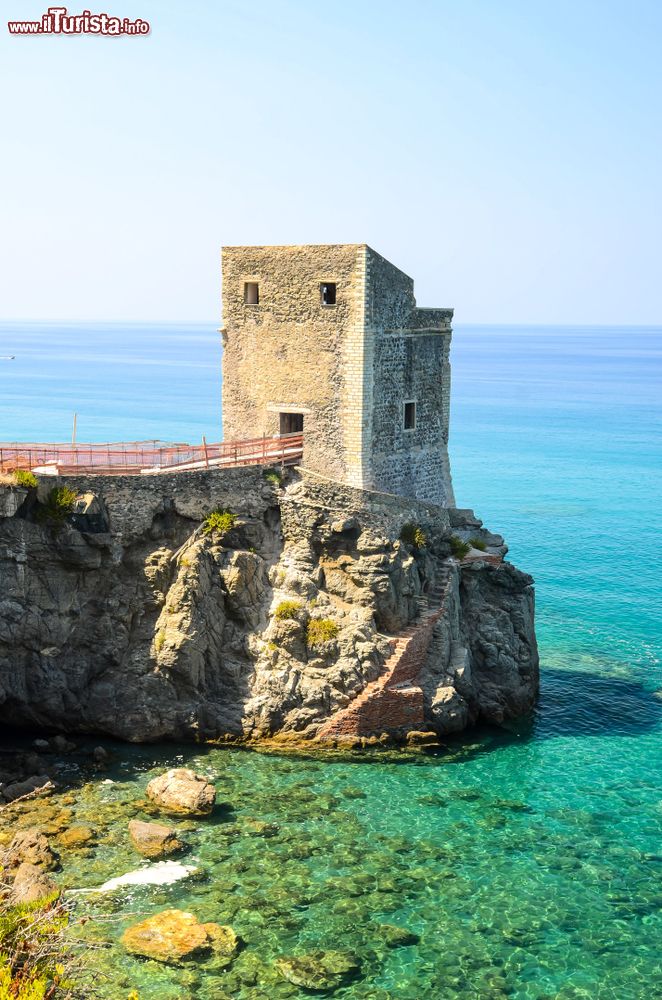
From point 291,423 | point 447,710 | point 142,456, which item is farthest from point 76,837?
point 291,423

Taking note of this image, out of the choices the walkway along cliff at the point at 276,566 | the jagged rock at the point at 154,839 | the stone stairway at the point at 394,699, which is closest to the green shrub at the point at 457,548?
the walkway along cliff at the point at 276,566

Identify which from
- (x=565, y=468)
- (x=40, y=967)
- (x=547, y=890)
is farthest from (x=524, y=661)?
(x=565, y=468)

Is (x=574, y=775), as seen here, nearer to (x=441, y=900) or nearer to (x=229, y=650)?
(x=441, y=900)

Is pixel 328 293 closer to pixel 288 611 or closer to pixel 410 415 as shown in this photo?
pixel 410 415

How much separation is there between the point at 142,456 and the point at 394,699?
10.9 meters

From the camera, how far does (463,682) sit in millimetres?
36250

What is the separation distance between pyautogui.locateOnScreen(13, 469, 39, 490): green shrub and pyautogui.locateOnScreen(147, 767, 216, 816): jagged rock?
9196 millimetres

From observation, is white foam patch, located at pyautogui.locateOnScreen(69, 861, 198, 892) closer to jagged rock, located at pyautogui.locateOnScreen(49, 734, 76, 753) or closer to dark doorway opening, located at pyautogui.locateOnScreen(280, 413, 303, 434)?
jagged rock, located at pyautogui.locateOnScreen(49, 734, 76, 753)

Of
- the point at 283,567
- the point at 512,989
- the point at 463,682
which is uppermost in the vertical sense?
the point at 283,567

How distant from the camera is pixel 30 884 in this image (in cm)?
2306

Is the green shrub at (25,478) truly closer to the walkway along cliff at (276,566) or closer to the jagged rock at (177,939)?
the walkway along cliff at (276,566)

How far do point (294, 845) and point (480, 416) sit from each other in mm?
110075

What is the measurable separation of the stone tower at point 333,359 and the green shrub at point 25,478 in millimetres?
9055

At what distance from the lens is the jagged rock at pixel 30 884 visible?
2180 cm
